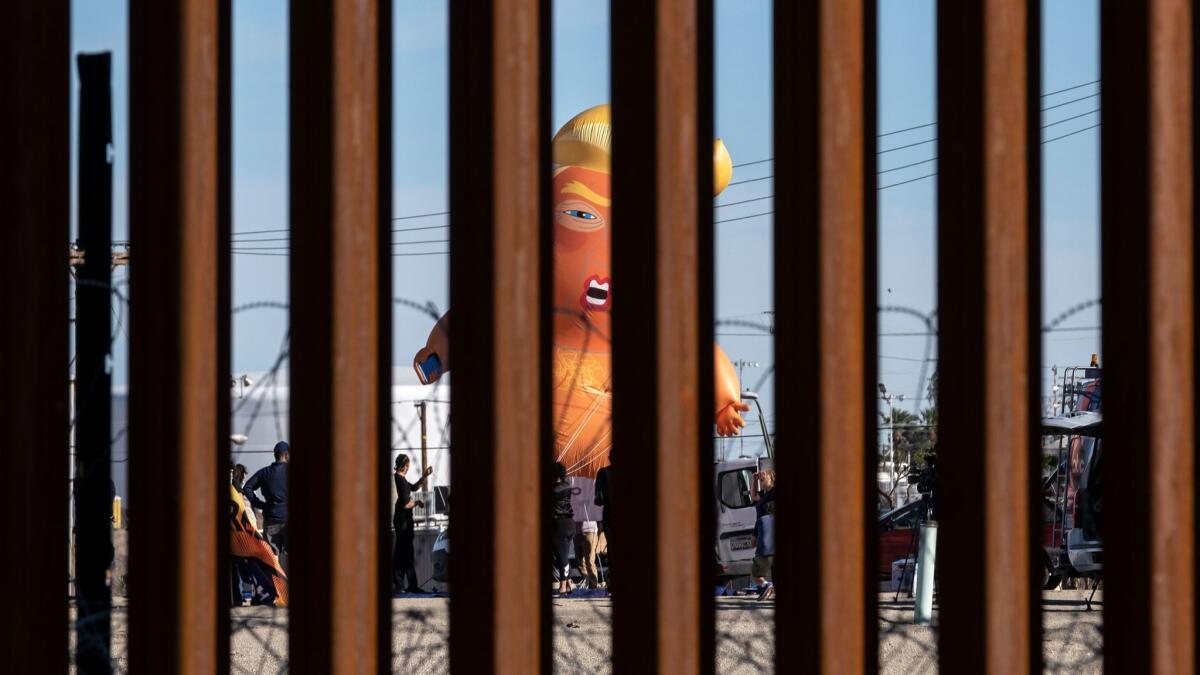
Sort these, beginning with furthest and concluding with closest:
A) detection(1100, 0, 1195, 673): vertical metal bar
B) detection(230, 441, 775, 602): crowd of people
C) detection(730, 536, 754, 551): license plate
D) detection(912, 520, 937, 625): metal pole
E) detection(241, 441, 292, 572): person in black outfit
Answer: detection(730, 536, 754, 551): license plate, detection(230, 441, 775, 602): crowd of people, detection(241, 441, 292, 572): person in black outfit, detection(912, 520, 937, 625): metal pole, detection(1100, 0, 1195, 673): vertical metal bar

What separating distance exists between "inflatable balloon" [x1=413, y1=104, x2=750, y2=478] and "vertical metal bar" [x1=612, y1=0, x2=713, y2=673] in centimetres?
1019

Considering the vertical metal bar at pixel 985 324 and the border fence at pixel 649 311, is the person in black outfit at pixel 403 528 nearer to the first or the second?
the border fence at pixel 649 311

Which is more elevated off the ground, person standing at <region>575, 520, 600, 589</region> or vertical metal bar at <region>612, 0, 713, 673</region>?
vertical metal bar at <region>612, 0, 713, 673</region>

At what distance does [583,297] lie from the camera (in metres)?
12.9

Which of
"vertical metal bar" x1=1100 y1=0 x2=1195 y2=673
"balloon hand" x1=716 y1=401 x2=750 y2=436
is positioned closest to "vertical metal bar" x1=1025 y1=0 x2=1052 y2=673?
"vertical metal bar" x1=1100 y1=0 x2=1195 y2=673

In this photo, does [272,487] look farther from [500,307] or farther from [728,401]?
[500,307]

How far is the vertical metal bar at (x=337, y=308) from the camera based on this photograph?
2266mm

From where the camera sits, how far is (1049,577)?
36.0 ft

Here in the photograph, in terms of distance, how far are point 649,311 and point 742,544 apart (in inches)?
401

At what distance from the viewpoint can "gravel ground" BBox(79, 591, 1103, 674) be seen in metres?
4.94

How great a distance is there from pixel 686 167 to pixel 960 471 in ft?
2.14
